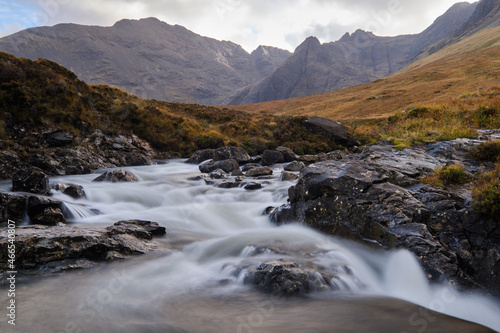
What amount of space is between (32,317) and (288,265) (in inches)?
158

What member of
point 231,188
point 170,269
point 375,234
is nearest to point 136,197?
point 231,188

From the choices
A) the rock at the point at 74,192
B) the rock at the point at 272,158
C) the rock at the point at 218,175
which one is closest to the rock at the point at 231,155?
the rock at the point at 272,158

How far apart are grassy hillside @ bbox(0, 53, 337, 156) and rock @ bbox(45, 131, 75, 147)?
40 centimetres

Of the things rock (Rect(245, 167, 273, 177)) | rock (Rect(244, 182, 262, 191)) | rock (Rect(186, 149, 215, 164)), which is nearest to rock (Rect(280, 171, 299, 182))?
rock (Rect(244, 182, 262, 191))

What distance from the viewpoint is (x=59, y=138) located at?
1418cm

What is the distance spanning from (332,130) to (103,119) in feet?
58.4

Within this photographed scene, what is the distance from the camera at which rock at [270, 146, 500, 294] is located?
4566mm

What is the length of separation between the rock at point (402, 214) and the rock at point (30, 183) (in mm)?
7273

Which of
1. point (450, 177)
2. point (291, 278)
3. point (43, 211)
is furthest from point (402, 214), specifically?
point (43, 211)

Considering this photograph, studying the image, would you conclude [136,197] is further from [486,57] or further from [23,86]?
[486,57]

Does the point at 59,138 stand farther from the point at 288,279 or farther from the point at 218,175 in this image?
the point at 288,279

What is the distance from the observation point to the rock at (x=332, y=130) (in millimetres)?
23172

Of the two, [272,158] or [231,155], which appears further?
[272,158]

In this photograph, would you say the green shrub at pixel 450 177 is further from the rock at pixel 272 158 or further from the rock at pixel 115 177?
the rock at pixel 272 158
